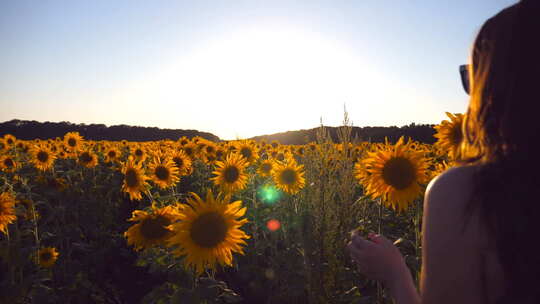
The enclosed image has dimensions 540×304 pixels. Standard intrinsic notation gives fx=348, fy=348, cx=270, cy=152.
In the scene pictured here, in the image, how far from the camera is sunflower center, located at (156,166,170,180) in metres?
5.73

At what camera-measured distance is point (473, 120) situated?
1.21 meters

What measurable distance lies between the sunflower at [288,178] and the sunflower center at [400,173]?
8.71 feet

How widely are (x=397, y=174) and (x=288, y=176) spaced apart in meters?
2.93

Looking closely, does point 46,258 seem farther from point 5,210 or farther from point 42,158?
point 42,158

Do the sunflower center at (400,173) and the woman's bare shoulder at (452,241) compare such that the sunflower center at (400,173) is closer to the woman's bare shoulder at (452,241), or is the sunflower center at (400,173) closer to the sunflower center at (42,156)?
the woman's bare shoulder at (452,241)

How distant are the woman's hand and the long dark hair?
595 millimetres

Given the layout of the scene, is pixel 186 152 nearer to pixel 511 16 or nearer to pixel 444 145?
pixel 444 145

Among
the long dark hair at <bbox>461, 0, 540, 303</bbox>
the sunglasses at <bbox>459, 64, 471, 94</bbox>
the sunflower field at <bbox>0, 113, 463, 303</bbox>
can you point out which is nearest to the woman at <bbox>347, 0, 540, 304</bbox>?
the long dark hair at <bbox>461, 0, 540, 303</bbox>

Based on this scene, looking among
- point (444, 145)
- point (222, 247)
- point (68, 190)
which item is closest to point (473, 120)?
point (222, 247)

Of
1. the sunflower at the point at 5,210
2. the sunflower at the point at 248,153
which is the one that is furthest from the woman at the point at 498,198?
the sunflower at the point at 248,153

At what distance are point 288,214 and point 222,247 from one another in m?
3.18

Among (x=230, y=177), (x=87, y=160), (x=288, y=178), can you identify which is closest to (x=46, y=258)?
(x=230, y=177)

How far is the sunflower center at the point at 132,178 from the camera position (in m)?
5.39

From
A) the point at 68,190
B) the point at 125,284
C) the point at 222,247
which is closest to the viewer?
the point at 222,247
